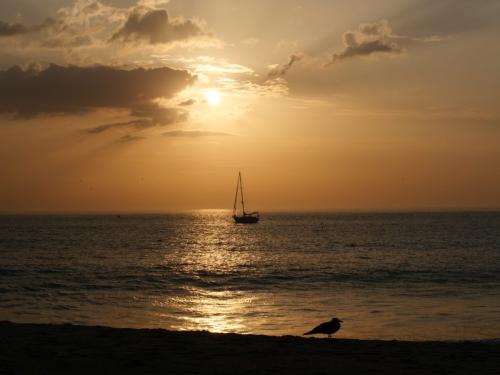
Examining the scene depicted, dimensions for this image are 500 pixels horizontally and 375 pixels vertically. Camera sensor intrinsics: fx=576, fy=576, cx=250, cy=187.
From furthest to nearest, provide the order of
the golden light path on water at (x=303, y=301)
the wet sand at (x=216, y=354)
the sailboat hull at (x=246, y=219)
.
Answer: the sailboat hull at (x=246, y=219) < the golden light path on water at (x=303, y=301) < the wet sand at (x=216, y=354)

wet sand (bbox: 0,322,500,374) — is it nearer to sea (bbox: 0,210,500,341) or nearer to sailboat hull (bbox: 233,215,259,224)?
sea (bbox: 0,210,500,341)

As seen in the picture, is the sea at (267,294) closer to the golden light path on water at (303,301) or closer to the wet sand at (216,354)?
the golden light path on water at (303,301)

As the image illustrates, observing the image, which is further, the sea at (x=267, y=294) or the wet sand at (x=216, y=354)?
the sea at (x=267, y=294)

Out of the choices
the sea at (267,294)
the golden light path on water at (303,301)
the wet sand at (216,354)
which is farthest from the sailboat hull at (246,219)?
the wet sand at (216,354)

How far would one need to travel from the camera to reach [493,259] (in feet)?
194

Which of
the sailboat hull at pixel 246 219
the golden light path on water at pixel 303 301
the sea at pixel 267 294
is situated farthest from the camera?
the sailboat hull at pixel 246 219

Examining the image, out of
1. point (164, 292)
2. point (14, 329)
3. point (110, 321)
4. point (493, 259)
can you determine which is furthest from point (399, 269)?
point (14, 329)

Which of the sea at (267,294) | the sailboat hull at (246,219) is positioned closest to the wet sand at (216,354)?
the sea at (267,294)

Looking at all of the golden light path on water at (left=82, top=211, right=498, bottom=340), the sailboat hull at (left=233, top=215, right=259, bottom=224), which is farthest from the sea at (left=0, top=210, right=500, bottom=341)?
the sailboat hull at (left=233, top=215, right=259, bottom=224)

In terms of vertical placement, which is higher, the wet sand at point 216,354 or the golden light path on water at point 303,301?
the wet sand at point 216,354

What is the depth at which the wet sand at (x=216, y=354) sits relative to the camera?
13164mm

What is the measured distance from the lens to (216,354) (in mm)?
14906

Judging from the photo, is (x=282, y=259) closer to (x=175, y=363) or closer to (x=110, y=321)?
(x=110, y=321)

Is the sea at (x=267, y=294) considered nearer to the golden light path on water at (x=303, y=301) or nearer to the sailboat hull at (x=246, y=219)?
the golden light path on water at (x=303, y=301)
